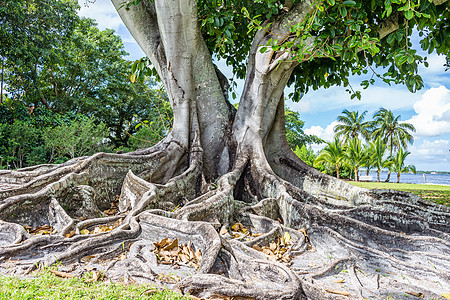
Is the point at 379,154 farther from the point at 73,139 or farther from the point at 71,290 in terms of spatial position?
the point at 71,290

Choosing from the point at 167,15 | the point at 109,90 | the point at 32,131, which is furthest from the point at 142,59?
the point at 109,90

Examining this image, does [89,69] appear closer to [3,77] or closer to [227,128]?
[3,77]

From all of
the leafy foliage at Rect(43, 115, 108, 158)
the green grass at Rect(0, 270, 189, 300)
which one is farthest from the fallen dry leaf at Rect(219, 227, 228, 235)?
the leafy foliage at Rect(43, 115, 108, 158)

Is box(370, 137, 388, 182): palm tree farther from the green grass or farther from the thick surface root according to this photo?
the green grass

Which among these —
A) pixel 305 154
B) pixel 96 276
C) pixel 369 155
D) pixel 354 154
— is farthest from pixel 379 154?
pixel 96 276

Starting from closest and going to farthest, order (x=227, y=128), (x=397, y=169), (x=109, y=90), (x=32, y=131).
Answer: (x=227, y=128) < (x=32, y=131) < (x=109, y=90) < (x=397, y=169)

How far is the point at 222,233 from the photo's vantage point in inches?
137

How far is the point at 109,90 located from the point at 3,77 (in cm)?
527

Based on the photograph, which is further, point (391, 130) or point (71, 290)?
point (391, 130)

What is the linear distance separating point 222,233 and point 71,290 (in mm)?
1841

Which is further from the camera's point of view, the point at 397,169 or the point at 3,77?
the point at 397,169

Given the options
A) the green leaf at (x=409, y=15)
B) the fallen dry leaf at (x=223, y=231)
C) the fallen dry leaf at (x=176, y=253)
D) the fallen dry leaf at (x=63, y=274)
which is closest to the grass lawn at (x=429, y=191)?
the green leaf at (x=409, y=15)

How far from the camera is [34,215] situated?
3607mm

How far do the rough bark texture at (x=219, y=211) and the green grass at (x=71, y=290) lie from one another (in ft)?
0.57
